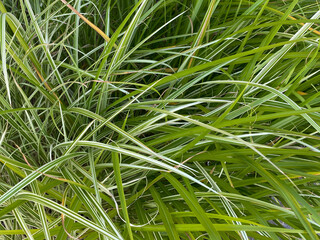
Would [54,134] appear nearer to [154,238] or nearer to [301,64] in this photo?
[154,238]

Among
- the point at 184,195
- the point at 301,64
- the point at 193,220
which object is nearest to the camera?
the point at 184,195

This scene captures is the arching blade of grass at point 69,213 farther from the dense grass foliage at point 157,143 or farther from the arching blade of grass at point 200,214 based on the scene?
the arching blade of grass at point 200,214

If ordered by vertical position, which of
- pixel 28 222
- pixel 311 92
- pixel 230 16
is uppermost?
pixel 230 16

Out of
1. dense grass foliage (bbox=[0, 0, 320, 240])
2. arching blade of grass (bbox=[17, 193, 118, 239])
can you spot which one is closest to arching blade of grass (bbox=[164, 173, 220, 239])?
dense grass foliage (bbox=[0, 0, 320, 240])

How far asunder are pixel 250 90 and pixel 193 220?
26cm

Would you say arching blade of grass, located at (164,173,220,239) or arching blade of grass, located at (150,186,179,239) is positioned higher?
arching blade of grass, located at (164,173,220,239)

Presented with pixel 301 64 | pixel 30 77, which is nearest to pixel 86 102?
pixel 30 77

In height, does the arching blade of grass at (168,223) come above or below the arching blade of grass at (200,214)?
below

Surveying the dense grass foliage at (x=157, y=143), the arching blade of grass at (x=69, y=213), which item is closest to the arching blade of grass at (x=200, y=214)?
the dense grass foliage at (x=157, y=143)

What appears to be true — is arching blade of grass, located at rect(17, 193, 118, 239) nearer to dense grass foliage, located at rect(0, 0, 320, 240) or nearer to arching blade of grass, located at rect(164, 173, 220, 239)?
dense grass foliage, located at rect(0, 0, 320, 240)

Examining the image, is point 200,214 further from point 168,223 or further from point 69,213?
point 69,213

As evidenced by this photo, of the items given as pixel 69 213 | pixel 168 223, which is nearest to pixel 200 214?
pixel 168 223

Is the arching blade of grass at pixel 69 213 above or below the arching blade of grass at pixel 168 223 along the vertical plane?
above

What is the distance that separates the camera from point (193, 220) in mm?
577
